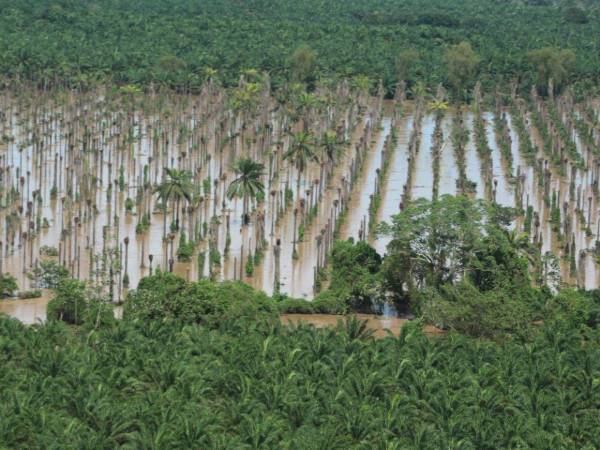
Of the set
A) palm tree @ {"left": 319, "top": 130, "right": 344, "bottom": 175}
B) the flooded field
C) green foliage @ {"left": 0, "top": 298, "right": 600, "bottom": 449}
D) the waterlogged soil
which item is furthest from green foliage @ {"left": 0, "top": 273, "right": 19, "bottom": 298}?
palm tree @ {"left": 319, "top": 130, "right": 344, "bottom": 175}

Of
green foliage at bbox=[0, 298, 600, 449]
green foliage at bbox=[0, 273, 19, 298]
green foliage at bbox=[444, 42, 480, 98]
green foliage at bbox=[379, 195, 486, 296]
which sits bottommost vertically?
green foliage at bbox=[0, 298, 600, 449]

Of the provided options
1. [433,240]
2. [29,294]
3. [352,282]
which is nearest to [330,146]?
[352,282]

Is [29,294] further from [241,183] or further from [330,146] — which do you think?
[330,146]

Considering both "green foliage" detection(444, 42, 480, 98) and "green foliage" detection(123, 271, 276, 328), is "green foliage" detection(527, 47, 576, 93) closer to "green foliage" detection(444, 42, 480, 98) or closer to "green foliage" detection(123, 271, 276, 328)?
"green foliage" detection(444, 42, 480, 98)

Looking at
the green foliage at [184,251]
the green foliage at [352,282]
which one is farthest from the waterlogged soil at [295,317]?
the green foliage at [184,251]

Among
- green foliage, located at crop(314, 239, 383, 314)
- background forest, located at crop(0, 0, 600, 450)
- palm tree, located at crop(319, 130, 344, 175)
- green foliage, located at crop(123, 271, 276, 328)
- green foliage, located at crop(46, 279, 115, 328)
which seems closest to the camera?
background forest, located at crop(0, 0, 600, 450)

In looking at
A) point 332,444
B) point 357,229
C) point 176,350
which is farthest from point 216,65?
point 332,444

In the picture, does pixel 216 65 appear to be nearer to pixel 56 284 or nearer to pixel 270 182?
pixel 270 182
